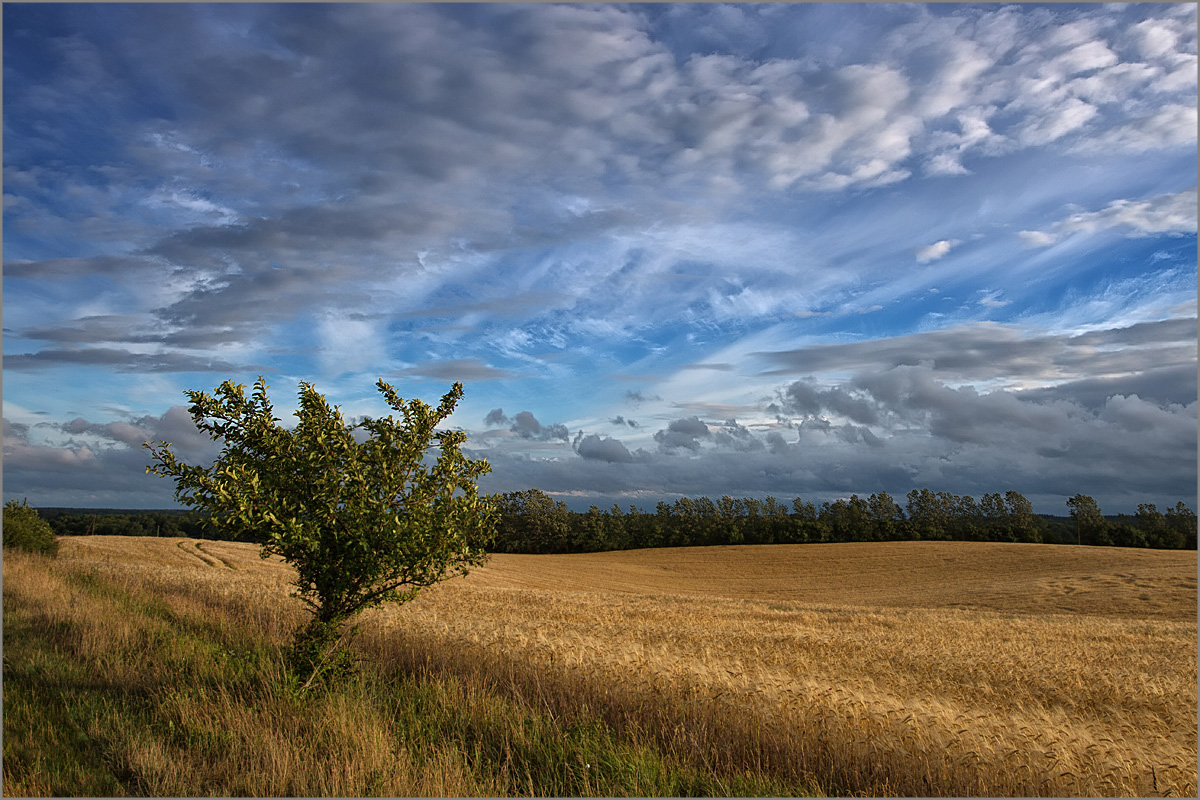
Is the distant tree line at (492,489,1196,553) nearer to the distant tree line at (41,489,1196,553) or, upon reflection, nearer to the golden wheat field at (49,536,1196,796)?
the distant tree line at (41,489,1196,553)

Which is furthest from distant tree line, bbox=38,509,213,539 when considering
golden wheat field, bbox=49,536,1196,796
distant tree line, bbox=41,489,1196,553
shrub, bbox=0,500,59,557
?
golden wheat field, bbox=49,536,1196,796

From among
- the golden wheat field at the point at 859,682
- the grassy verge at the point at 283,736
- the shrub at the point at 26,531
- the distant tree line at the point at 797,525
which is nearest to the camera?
the grassy verge at the point at 283,736

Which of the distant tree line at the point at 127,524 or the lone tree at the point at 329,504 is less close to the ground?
the lone tree at the point at 329,504

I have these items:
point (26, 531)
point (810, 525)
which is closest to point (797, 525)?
point (810, 525)

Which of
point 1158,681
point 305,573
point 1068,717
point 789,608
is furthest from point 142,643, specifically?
point 789,608

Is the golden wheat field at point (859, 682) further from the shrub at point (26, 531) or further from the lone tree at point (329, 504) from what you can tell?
the shrub at point (26, 531)

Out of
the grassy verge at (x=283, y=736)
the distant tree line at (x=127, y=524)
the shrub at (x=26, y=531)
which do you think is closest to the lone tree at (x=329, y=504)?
the grassy verge at (x=283, y=736)

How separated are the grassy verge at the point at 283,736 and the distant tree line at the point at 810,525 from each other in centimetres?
7980

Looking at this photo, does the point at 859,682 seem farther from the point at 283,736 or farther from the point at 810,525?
the point at 810,525

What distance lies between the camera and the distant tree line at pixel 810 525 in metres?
91.9

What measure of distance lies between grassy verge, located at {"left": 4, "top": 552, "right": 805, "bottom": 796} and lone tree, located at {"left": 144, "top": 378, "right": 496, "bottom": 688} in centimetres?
121

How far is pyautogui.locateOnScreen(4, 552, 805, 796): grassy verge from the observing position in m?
6.05

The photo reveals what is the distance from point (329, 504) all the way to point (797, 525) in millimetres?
94080

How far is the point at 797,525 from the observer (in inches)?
3748
